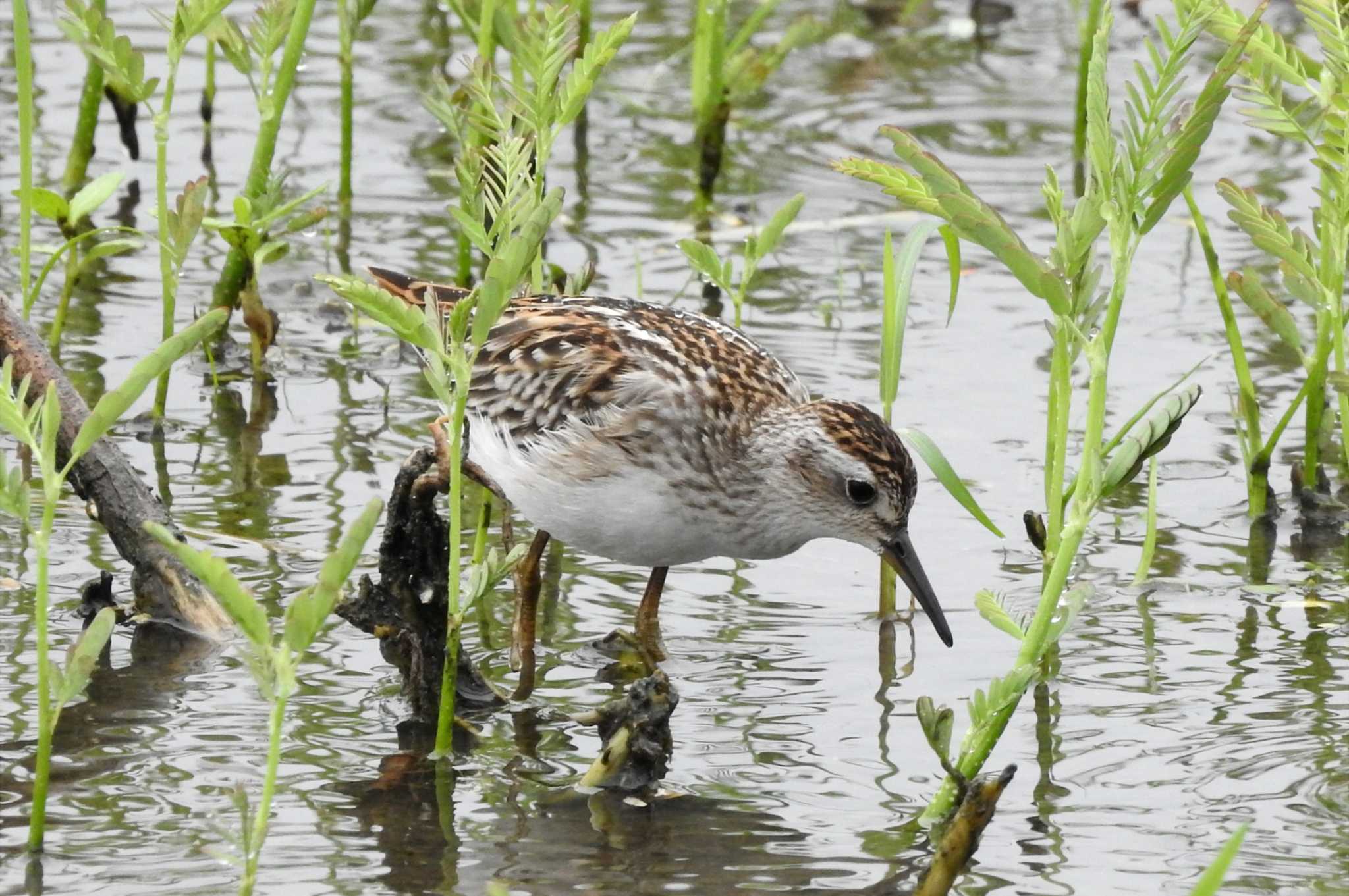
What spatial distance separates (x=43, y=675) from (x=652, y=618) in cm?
232

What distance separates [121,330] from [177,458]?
47.6 inches

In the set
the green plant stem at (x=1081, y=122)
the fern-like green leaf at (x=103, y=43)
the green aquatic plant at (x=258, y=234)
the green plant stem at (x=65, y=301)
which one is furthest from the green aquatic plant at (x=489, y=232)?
the green plant stem at (x=1081, y=122)

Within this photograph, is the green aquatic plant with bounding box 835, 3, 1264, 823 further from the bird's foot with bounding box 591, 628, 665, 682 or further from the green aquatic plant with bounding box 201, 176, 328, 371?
the green aquatic plant with bounding box 201, 176, 328, 371

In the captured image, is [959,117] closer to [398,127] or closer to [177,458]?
[398,127]

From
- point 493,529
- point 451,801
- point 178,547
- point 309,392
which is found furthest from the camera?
point 309,392

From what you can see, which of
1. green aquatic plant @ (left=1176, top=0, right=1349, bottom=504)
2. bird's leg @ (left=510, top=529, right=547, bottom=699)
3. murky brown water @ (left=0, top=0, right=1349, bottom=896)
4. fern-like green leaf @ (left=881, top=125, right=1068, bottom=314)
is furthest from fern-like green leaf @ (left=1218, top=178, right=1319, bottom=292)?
bird's leg @ (left=510, top=529, right=547, bottom=699)

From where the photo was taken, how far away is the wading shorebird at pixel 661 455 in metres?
6.24

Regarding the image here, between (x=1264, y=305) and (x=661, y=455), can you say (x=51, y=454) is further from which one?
(x=1264, y=305)

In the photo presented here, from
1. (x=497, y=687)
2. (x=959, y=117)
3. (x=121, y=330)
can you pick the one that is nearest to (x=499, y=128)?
(x=497, y=687)

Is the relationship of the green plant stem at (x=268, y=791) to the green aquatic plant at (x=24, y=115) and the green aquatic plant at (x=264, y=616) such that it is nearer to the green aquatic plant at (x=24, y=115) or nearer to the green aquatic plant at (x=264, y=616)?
the green aquatic plant at (x=264, y=616)

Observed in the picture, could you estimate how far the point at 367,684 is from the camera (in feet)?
20.0

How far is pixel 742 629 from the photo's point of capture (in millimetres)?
6676

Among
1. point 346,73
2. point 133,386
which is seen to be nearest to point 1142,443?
point 133,386

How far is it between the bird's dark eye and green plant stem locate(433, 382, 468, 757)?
150 centimetres
